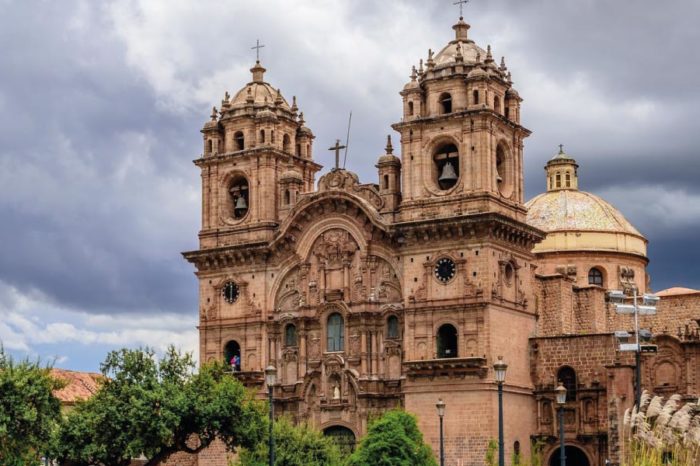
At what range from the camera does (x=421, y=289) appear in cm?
5953

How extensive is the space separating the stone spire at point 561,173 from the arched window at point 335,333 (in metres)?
20.4


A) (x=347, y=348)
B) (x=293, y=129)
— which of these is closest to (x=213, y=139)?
(x=293, y=129)

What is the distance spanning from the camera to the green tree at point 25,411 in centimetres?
4875

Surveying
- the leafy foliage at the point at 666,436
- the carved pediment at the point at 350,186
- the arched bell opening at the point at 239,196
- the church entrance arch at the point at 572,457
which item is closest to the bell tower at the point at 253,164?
the arched bell opening at the point at 239,196

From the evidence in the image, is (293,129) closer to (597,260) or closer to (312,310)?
(312,310)

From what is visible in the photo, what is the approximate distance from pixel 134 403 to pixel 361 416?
41.9ft

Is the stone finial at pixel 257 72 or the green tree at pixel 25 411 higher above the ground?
the stone finial at pixel 257 72

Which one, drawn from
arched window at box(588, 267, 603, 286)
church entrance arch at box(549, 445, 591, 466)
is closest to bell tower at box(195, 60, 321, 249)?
arched window at box(588, 267, 603, 286)

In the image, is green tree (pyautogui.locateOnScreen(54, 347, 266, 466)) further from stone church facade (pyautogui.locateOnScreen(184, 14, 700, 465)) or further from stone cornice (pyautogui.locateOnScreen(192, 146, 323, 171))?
stone cornice (pyautogui.locateOnScreen(192, 146, 323, 171))

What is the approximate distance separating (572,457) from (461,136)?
15.4 metres

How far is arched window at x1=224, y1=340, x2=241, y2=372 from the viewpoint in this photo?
2581 inches

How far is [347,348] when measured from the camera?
61.8 metres

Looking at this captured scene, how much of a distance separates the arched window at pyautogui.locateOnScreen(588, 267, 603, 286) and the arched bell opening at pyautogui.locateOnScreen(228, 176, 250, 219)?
754 inches

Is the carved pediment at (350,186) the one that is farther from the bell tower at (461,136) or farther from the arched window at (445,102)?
the arched window at (445,102)
